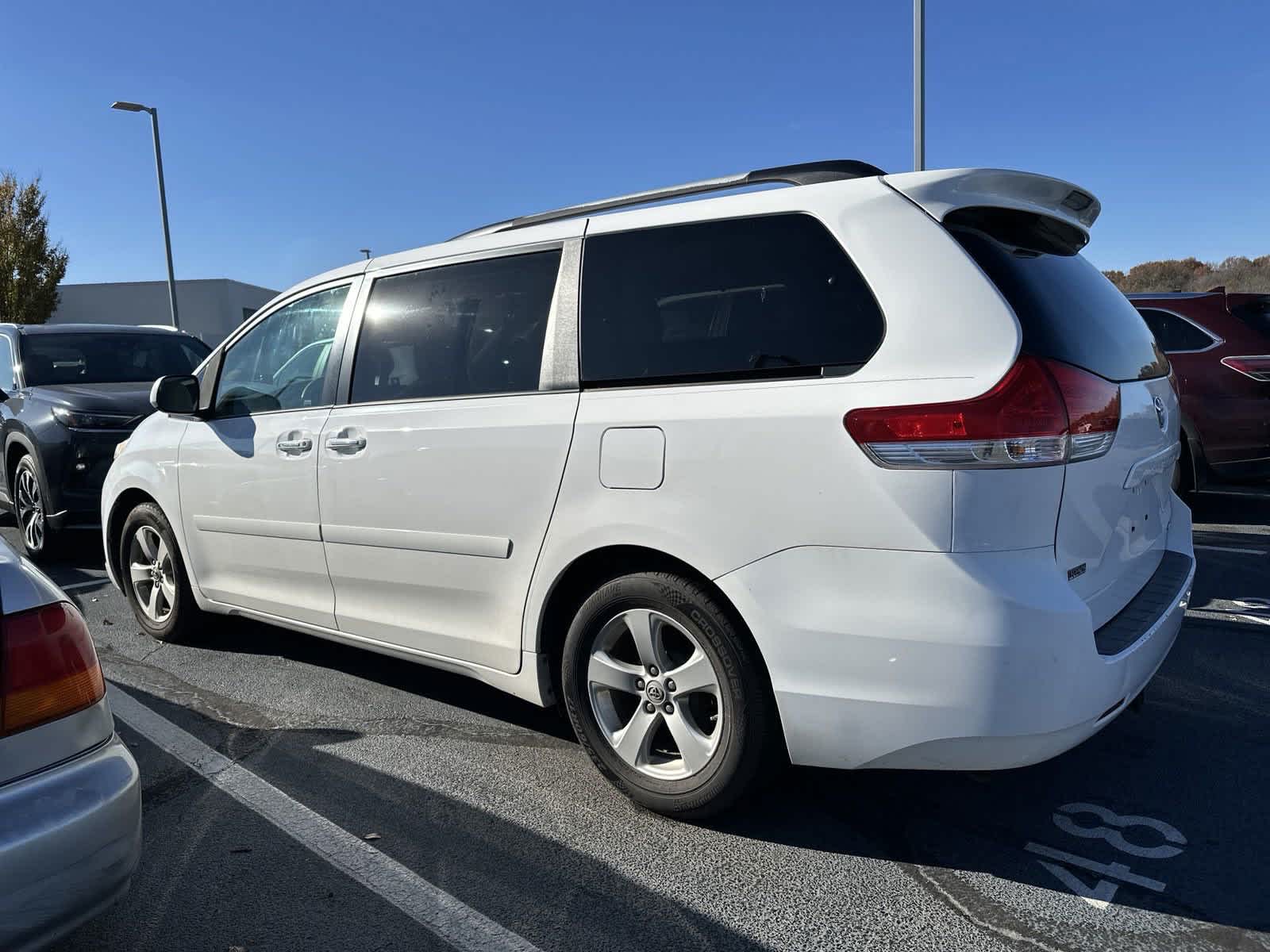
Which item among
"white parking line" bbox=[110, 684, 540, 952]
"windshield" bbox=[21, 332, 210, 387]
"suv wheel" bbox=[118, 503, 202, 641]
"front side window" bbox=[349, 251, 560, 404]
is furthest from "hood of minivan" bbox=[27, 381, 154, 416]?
"front side window" bbox=[349, 251, 560, 404]

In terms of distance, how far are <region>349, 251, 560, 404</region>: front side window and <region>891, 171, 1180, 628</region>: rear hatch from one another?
1.28 meters

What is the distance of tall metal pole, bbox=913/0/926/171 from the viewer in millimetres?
11258

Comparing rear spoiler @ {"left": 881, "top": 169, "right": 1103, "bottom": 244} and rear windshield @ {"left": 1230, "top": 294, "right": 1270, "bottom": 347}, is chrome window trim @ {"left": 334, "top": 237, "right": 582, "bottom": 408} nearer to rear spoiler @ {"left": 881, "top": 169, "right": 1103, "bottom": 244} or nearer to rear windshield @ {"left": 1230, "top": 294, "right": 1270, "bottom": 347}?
rear spoiler @ {"left": 881, "top": 169, "right": 1103, "bottom": 244}

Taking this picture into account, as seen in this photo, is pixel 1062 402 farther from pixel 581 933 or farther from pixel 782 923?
pixel 581 933

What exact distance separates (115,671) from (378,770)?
1873mm

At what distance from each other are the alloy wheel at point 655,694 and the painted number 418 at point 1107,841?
3.18 feet

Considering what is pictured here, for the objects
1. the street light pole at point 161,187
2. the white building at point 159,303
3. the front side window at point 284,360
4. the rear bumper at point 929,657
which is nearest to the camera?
the rear bumper at point 929,657

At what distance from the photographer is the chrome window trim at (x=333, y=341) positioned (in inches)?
153

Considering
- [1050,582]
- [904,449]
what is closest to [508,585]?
[904,449]

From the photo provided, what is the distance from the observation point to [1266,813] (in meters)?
2.86

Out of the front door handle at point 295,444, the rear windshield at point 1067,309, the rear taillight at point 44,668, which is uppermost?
the rear windshield at point 1067,309

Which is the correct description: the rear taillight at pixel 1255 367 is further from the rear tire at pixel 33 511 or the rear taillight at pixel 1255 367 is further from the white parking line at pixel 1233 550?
the rear tire at pixel 33 511

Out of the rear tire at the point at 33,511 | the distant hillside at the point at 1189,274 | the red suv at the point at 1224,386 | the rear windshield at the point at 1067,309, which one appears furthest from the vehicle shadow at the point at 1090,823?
the distant hillside at the point at 1189,274

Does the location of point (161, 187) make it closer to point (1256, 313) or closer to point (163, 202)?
point (163, 202)
